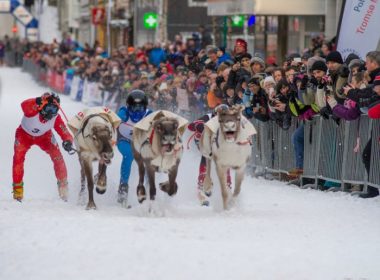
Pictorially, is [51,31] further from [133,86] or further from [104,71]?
[133,86]

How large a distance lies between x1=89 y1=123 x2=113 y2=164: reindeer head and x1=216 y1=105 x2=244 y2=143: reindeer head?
129 cm

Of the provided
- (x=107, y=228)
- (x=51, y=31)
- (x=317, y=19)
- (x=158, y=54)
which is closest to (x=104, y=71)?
(x=158, y=54)

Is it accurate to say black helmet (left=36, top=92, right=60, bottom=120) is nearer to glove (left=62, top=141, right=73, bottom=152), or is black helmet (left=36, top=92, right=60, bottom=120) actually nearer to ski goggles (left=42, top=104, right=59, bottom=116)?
ski goggles (left=42, top=104, right=59, bottom=116)

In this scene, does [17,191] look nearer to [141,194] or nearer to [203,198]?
[141,194]

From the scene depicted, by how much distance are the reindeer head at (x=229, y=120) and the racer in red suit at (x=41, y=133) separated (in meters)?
2.53

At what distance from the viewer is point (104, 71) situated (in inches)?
1319

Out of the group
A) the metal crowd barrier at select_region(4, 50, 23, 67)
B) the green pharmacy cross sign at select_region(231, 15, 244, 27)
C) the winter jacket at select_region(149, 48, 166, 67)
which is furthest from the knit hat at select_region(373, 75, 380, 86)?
the metal crowd barrier at select_region(4, 50, 23, 67)

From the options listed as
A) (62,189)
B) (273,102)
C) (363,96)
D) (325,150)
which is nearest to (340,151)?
(325,150)

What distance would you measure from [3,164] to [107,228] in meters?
9.03

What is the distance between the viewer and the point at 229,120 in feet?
38.5

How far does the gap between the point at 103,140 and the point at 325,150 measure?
3.33 m

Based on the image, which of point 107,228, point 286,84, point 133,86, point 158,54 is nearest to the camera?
point 107,228

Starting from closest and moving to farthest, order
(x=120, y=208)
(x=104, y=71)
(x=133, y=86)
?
(x=120, y=208) → (x=133, y=86) → (x=104, y=71)

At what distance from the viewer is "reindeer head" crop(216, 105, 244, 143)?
11.8 meters
